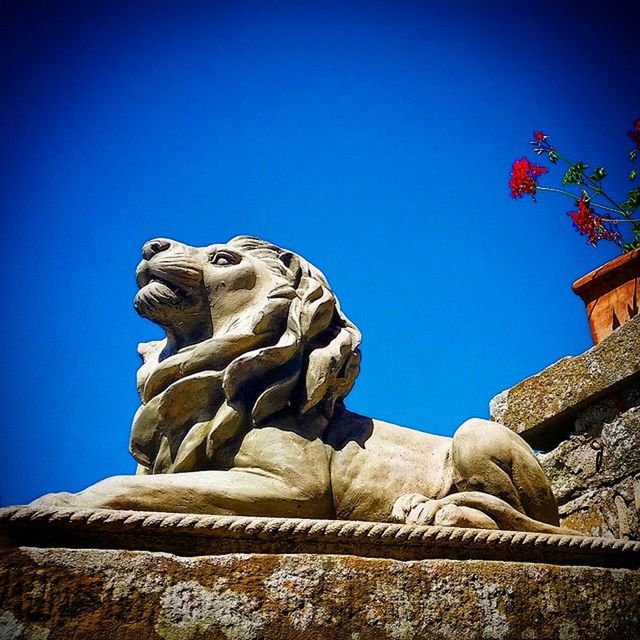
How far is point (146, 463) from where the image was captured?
390 cm

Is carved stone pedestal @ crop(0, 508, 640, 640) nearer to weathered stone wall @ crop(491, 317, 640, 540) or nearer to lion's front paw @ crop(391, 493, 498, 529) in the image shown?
lion's front paw @ crop(391, 493, 498, 529)

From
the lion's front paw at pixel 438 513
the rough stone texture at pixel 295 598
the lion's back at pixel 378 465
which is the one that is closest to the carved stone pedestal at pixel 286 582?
the rough stone texture at pixel 295 598

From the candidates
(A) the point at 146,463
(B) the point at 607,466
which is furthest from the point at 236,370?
(B) the point at 607,466

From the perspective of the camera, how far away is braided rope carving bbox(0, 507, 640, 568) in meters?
2.78

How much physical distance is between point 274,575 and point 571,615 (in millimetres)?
1119

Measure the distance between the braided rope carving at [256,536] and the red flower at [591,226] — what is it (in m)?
3.25

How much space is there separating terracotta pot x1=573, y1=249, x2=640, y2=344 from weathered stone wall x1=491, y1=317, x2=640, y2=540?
40 centimetres

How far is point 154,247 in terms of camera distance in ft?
13.7

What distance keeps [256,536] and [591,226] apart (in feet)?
13.4

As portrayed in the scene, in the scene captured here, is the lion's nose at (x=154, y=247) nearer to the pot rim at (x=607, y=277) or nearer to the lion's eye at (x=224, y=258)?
the lion's eye at (x=224, y=258)

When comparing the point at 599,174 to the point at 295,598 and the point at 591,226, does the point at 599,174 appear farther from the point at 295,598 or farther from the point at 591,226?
the point at 295,598

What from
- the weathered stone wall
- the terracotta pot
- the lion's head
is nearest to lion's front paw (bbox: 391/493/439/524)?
the lion's head

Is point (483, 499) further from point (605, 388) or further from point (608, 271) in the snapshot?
point (608, 271)

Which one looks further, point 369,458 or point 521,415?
point 521,415
